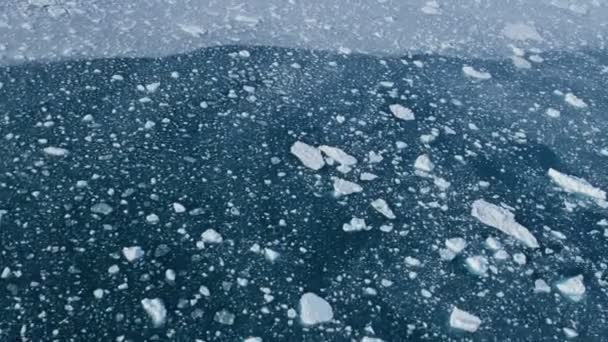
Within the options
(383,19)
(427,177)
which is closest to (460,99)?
(427,177)

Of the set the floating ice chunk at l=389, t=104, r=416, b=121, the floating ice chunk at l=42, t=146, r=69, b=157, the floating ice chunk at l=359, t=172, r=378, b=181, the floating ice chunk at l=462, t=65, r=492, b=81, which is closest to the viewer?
the floating ice chunk at l=42, t=146, r=69, b=157

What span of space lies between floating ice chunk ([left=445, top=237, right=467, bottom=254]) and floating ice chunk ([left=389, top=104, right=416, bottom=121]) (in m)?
1.06

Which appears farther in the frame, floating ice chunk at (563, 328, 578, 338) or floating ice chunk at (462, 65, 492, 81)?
floating ice chunk at (462, 65, 492, 81)

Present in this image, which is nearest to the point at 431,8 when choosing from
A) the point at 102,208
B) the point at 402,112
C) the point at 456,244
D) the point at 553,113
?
the point at 553,113

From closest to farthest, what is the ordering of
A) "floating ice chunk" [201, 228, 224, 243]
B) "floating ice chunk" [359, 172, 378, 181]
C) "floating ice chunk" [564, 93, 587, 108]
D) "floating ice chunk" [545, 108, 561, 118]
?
"floating ice chunk" [201, 228, 224, 243] → "floating ice chunk" [359, 172, 378, 181] → "floating ice chunk" [545, 108, 561, 118] → "floating ice chunk" [564, 93, 587, 108]

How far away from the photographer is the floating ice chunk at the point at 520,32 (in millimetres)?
4871

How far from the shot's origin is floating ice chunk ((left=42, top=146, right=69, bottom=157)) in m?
2.71

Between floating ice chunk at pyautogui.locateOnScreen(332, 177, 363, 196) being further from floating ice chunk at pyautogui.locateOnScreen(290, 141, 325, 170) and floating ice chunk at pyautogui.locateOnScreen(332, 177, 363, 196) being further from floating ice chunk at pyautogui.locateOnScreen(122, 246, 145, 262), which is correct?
floating ice chunk at pyautogui.locateOnScreen(122, 246, 145, 262)

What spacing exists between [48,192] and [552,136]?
310 centimetres

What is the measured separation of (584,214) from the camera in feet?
9.86

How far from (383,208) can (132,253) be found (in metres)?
1.26

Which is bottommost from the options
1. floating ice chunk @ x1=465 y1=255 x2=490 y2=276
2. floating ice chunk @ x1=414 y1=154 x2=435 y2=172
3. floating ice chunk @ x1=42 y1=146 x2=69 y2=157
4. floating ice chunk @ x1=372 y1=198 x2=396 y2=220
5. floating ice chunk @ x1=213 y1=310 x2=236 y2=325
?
floating ice chunk @ x1=213 y1=310 x2=236 y2=325

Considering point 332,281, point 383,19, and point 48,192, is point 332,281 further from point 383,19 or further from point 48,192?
point 383,19

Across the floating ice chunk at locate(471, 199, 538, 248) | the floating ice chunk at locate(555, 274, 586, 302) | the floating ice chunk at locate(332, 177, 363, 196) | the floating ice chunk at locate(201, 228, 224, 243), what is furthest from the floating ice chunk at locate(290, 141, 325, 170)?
the floating ice chunk at locate(555, 274, 586, 302)
